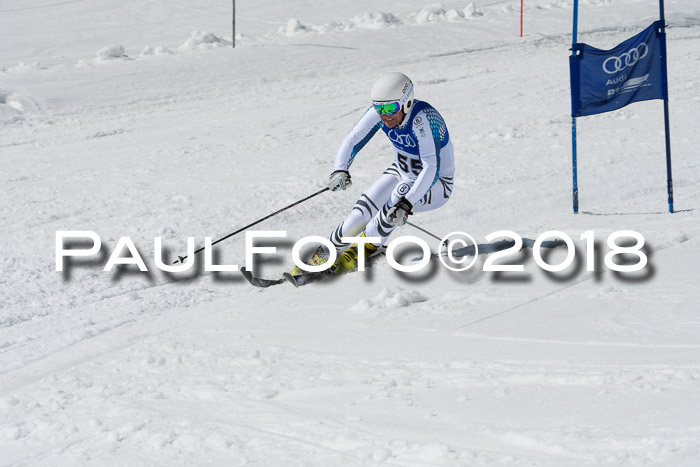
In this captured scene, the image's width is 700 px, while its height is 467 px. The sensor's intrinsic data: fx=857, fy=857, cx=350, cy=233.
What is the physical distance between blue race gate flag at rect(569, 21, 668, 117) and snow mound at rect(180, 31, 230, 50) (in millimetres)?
11937

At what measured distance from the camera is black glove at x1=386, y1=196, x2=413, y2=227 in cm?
682

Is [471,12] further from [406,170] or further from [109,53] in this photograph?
[406,170]

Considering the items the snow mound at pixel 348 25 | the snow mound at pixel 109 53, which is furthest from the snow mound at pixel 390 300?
the snow mound at pixel 348 25

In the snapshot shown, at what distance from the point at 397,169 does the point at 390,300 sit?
1.70 meters

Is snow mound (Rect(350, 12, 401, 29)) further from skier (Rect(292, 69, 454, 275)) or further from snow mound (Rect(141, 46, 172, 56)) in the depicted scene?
skier (Rect(292, 69, 454, 275))

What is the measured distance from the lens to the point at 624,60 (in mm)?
8125

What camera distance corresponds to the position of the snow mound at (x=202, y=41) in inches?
734

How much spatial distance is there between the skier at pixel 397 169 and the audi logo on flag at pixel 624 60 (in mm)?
1872

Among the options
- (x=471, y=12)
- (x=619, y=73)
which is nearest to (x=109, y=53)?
(x=471, y=12)

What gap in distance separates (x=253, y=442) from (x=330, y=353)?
1.32 meters

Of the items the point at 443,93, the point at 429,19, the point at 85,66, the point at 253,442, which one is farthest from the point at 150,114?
the point at 253,442

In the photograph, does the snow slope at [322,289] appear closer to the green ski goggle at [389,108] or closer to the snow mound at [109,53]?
the snow mound at [109,53]

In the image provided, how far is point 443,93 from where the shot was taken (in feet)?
48.1

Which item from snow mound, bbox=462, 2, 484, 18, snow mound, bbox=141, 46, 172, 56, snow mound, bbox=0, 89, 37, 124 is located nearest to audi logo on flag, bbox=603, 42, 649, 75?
snow mound, bbox=0, 89, 37, 124
